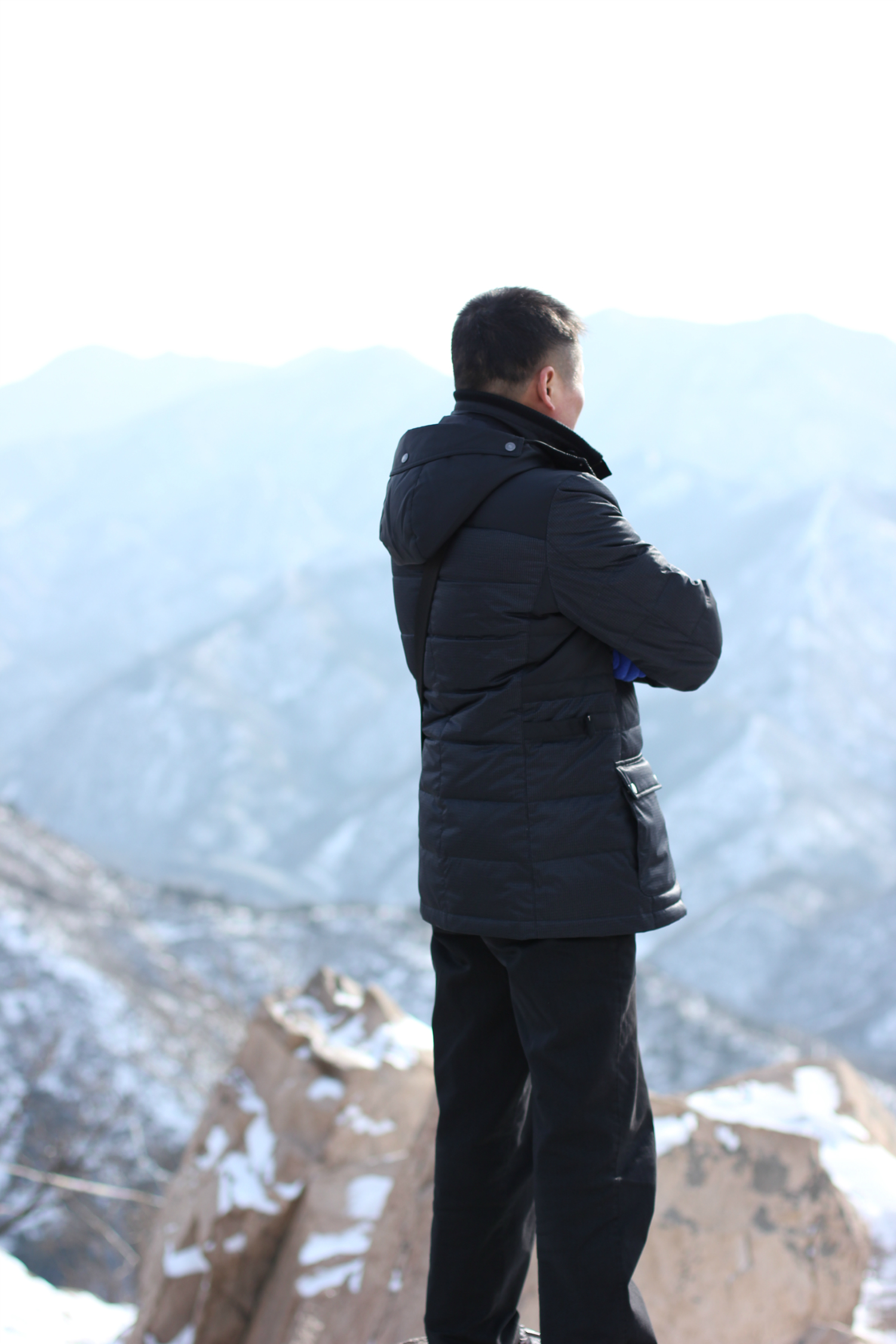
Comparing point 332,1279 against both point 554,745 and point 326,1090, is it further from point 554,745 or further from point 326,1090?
point 554,745

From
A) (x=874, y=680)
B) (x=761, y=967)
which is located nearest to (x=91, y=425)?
(x=874, y=680)

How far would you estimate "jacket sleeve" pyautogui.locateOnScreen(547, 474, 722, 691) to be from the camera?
1.98 m

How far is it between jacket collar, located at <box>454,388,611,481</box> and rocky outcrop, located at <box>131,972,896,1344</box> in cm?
267

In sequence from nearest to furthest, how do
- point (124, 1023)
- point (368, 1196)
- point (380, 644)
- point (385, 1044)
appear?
point (368, 1196), point (385, 1044), point (124, 1023), point (380, 644)

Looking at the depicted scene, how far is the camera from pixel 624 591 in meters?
1.97

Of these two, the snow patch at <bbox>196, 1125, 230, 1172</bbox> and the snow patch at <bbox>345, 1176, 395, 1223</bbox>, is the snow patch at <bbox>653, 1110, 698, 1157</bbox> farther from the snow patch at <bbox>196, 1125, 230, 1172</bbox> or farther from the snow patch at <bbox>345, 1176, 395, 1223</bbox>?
the snow patch at <bbox>196, 1125, 230, 1172</bbox>

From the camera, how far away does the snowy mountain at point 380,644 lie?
65.9 meters

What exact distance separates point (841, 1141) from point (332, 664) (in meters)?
96.9

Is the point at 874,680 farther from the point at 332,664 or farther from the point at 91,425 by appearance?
the point at 91,425

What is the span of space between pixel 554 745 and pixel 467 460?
60 centimetres

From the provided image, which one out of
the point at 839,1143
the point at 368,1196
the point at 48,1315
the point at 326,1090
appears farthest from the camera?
the point at 326,1090

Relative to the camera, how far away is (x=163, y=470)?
162125 mm

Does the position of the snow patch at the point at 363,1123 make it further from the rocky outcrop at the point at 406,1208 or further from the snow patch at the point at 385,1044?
the snow patch at the point at 385,1044

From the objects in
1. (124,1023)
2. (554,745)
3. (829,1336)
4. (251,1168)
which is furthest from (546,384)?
(124,1023)
